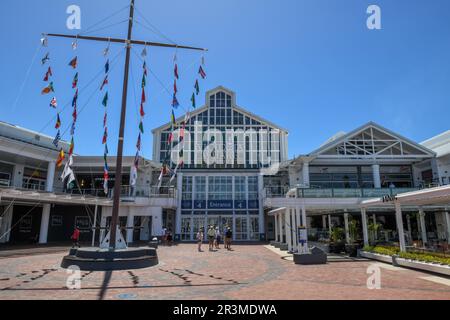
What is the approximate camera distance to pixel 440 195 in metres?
9.84

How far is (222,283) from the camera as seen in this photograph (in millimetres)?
8367

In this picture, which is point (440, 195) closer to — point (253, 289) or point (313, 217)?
point (253, 289)

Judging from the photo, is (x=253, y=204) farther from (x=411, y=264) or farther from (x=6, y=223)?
(x=6, y=223)

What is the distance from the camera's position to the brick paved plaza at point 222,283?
688cm

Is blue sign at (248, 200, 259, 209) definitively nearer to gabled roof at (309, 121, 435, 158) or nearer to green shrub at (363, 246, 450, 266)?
gabled roof at (309, 121, 435, 158)

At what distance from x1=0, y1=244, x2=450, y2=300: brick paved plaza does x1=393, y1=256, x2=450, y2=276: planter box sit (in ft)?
1.14

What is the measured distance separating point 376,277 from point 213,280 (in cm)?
490

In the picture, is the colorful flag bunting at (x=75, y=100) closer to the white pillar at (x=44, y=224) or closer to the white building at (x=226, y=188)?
the white building at (x=226, y=188)

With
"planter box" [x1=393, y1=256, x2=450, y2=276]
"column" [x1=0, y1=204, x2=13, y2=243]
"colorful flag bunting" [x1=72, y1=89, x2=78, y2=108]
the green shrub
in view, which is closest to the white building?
"column" [x1=0, y1=204, x2=13, y2=243]

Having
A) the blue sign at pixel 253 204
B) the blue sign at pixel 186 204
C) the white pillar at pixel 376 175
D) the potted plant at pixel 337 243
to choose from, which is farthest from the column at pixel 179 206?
the white pillar at pixel 376 175

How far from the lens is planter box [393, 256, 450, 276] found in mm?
9461

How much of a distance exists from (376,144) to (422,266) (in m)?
17.1

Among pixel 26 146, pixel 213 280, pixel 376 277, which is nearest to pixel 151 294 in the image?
pixel 213 280

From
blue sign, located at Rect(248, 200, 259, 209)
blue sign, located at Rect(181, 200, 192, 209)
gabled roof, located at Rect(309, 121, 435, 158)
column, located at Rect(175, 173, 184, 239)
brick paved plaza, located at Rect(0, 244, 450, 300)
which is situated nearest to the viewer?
brick paved plaza, located at Rect(0, 244, 450, 300)
